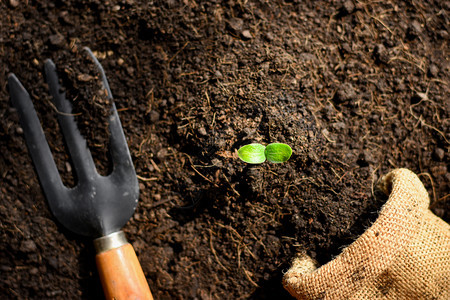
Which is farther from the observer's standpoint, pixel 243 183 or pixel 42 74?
pixel 42 74

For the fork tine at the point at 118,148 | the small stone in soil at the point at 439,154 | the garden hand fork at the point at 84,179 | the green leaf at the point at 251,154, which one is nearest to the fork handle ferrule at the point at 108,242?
the garden hand fork at the point at 84,179

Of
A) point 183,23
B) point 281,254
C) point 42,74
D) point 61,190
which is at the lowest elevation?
point 281,254

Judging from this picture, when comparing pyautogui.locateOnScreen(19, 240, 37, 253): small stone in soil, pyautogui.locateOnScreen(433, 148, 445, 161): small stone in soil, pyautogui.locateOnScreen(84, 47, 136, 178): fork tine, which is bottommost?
pyautogui.locateOnScreen(19, 240, 37, 253): small stone in soil

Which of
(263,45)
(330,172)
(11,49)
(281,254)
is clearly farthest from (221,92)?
(11,49)

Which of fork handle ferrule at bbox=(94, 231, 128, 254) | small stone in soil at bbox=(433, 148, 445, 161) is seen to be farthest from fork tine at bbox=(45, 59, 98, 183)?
small stone in soil at bbox=(433, 148, 445, 161)

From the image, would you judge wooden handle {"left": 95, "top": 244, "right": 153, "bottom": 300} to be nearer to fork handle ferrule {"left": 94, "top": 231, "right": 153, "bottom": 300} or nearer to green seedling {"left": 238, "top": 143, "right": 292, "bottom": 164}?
fork handle ferrule {"left": 94, "top": 231, "right": 153, "bottom": 300}

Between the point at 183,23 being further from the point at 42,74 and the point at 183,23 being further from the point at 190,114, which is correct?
the point at 42,74

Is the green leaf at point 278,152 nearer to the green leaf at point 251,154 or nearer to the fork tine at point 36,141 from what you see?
the green leaf at point 251,154
